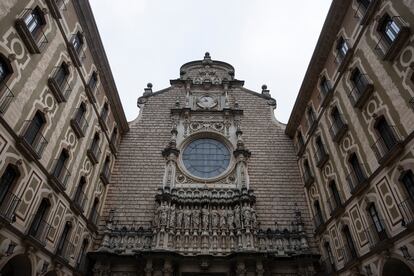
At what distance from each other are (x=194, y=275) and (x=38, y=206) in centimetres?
957

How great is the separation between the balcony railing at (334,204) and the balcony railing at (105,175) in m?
14.5

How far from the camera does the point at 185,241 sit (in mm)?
17391

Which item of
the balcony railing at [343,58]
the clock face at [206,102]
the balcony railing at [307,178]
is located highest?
the clock face at [206,102]

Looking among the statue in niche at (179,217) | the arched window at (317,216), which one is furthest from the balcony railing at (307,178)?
the statue in niche at (179,217)

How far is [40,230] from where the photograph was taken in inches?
472

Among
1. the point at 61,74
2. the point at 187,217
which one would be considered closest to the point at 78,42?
the point at 61,74

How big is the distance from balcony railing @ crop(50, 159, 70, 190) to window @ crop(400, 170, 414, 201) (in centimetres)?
1470

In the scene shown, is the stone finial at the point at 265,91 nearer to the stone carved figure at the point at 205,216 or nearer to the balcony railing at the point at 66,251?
the stone carved figure at the point at 205,216

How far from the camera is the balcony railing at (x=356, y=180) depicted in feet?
40.9

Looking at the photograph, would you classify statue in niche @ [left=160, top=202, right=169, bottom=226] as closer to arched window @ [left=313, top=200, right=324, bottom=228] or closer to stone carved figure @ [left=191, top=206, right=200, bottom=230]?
stone carved figure @ [left=191, top=206, right=200, bottom=230]

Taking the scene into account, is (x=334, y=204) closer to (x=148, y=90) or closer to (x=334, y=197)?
(x=334, y=197)

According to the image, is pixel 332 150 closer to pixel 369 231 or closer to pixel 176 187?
pixel 369 231

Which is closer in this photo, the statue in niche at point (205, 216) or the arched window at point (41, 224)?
the arched window at point (41, 224)

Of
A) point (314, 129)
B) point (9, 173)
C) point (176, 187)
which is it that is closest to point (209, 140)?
point (176, 187)
